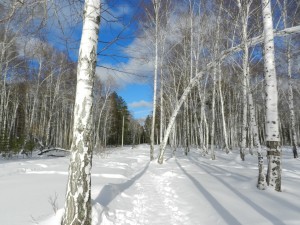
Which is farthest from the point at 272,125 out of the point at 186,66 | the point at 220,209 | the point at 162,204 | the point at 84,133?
the point at 186,66

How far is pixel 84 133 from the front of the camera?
3279mm

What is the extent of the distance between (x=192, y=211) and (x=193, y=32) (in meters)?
13.8

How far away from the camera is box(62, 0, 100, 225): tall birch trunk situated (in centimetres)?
316

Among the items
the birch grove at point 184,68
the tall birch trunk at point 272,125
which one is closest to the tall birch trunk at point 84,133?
the birch grove at point 184,68

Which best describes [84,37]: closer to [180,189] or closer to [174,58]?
[180,189]

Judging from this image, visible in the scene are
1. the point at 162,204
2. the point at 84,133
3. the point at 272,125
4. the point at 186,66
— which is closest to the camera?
the point at 84,133

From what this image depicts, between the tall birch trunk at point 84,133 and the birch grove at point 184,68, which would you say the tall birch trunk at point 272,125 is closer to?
the birch grove at point 184,68

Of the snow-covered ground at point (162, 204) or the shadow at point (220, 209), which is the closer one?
the snow-covered ground at point (162, 204)

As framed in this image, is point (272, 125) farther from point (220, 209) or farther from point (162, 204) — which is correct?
point (162, 204)

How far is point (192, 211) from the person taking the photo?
14.4 ft

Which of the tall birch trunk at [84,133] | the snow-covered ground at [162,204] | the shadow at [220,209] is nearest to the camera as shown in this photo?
the tall birch trunk at [84,133]

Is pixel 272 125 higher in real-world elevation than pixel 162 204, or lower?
higher

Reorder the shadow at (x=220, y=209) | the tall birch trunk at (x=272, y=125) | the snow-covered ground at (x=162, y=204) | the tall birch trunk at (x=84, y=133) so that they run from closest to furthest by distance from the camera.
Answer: the tall birch trunk at (x=84, y=133), the snow-covered ground at (x=162, y=204), the shadow at (x=220, y=209), the tall birch trunk at (x=272, y=125)

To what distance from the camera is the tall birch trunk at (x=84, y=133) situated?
3160mm
